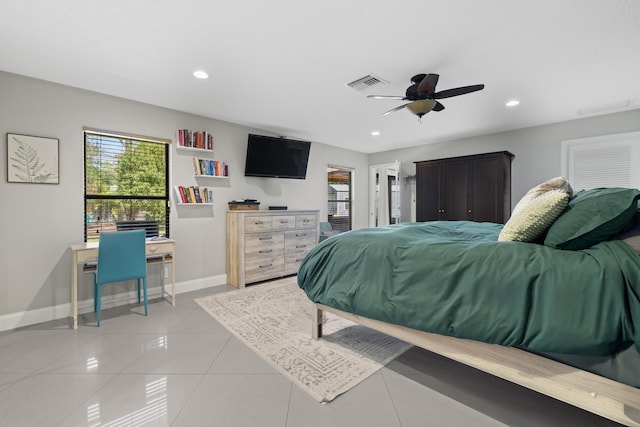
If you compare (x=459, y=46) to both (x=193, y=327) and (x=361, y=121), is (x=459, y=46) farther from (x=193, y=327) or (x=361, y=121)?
(x=193, y=327)

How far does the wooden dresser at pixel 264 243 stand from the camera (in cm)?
395

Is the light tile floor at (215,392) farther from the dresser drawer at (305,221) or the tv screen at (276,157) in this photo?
the tv screen at (276,157)

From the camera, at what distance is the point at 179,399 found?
1.65 meters

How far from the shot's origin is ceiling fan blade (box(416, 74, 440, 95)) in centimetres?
237

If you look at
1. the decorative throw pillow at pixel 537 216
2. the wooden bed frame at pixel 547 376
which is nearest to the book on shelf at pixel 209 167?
the wooden bed frame at pixel 547 376

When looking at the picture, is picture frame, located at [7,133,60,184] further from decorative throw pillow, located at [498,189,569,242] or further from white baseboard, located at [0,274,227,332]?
decorative throw pillow, located at [498,189,569,242]

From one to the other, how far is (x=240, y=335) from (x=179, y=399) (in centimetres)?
83

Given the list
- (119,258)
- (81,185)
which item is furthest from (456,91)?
(81,185)

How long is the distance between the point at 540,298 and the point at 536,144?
14.0 ft

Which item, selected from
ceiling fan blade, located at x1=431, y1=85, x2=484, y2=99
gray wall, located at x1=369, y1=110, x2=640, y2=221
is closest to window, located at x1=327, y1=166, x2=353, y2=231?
gray wall, located at x1=369, y1=110, x2=640, y2=221

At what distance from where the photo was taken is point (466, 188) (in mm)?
4645

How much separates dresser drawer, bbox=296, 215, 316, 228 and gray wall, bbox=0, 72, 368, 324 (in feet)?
4.42

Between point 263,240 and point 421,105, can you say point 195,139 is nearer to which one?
point 263,240

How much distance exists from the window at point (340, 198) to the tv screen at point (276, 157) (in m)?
1.64
